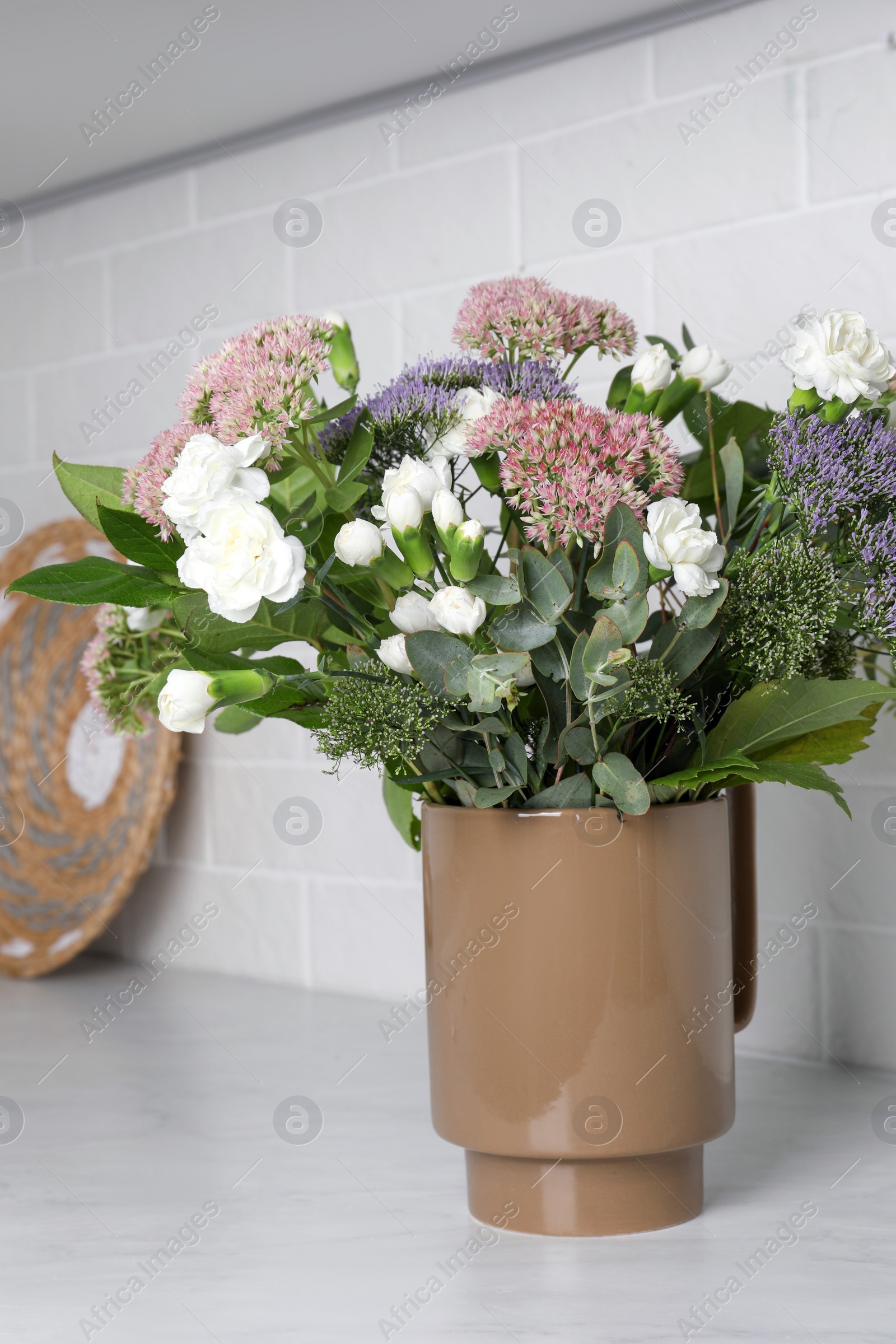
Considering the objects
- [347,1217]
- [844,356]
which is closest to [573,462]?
[844,356]

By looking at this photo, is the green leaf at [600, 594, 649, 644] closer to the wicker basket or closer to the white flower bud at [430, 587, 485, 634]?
the white flower bud at [430, 587, 485, 634]

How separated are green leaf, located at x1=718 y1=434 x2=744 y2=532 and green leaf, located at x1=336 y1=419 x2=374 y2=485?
16cm

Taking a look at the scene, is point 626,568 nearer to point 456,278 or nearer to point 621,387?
point 621,387

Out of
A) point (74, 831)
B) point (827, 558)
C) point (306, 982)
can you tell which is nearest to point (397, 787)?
point (827, 558)

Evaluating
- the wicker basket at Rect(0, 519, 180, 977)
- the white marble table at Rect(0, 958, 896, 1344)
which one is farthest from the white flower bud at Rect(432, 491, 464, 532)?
the wicker basket at Rect(0, 519, 180, 977)

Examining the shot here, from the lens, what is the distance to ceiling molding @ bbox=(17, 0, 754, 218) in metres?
0.90

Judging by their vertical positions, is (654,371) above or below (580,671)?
above

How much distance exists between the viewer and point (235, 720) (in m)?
0.68

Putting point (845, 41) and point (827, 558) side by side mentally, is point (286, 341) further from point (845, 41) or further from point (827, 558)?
point (845, 41)

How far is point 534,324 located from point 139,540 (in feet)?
0.67

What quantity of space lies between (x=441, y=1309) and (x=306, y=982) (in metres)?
0.58

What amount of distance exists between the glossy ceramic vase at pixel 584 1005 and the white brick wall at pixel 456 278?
11.3 inches

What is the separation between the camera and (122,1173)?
716mm

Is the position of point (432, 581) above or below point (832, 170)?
below
